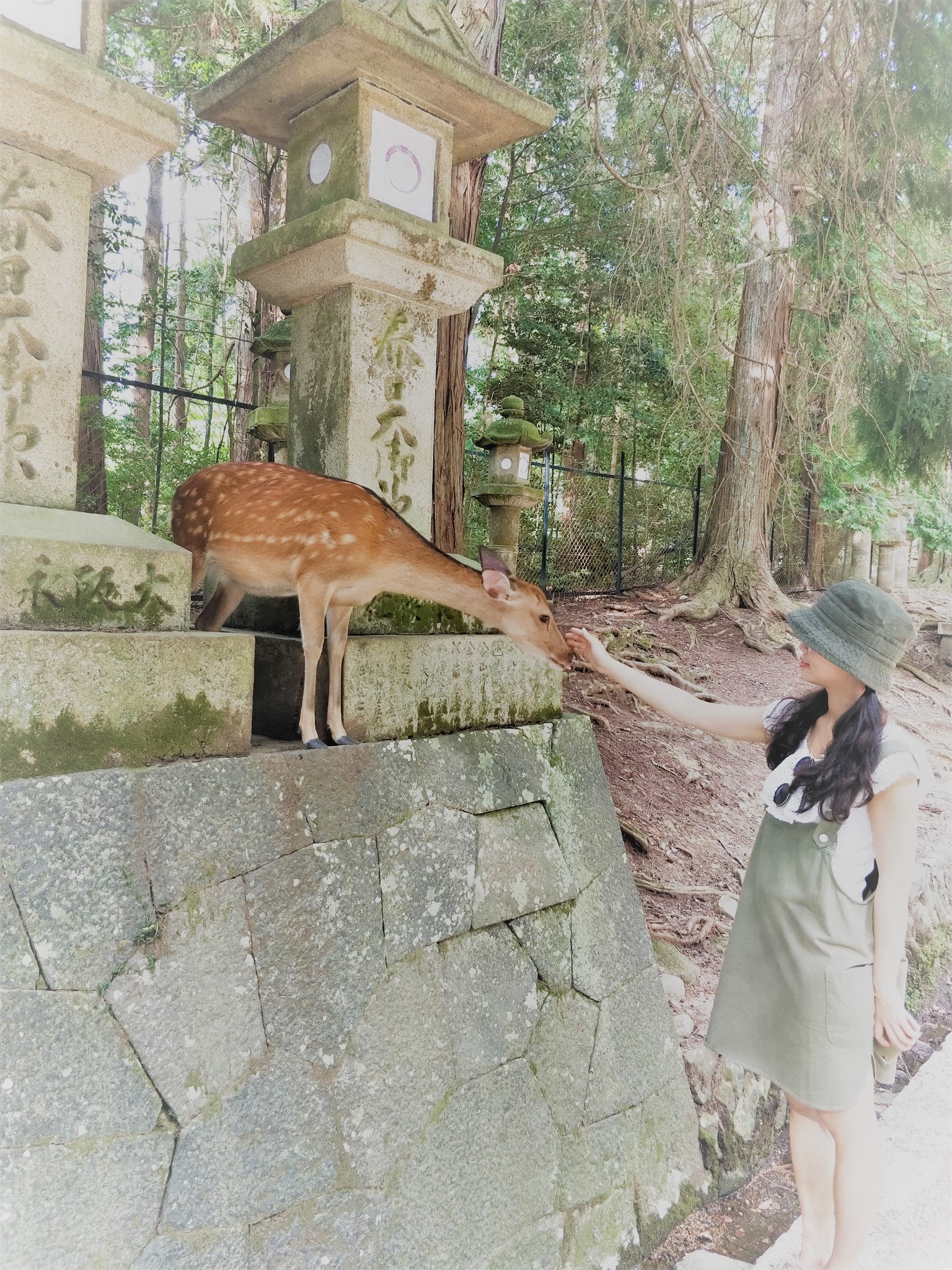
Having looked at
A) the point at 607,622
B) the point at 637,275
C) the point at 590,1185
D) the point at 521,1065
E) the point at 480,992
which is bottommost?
the point at 590,1185

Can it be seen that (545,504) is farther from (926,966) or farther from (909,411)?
(926,966)

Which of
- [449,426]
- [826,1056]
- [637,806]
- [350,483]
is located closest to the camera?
[826,1056]

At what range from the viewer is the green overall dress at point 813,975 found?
1618 mm

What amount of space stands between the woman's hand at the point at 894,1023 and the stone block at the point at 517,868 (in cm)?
75

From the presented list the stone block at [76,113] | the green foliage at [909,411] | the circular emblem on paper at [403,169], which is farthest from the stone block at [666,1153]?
the green foliage at [909,411]

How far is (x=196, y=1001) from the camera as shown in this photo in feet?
4.85

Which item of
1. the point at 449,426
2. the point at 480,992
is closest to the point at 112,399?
the point at 449,426

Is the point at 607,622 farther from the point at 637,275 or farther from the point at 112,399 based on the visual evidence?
the point at 112,399

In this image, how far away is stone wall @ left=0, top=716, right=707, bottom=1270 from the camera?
4.42 ft

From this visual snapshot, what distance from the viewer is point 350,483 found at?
74.2 inches

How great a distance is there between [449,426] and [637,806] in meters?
1.97

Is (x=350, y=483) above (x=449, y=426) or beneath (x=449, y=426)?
beneath

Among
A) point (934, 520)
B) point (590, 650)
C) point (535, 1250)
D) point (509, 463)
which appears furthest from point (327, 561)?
point (934, 520)

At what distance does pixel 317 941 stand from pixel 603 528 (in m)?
7.11
